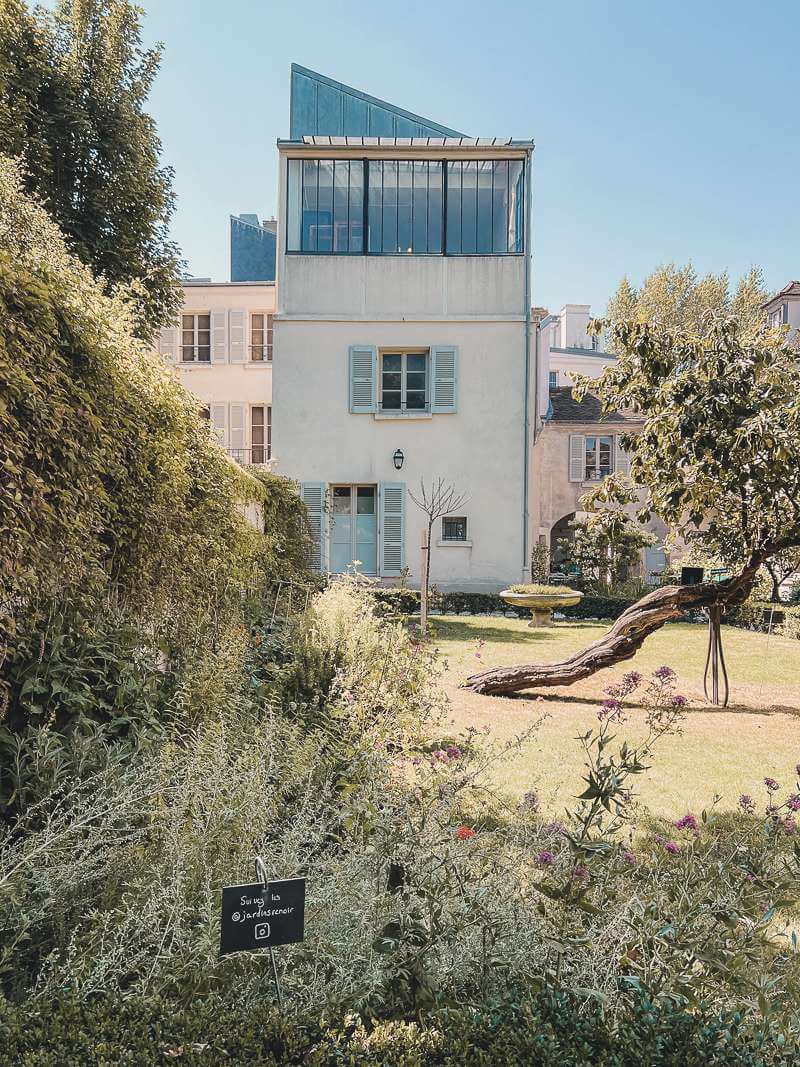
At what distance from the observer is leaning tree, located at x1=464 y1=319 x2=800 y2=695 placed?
661 cm

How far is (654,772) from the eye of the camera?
5672mm

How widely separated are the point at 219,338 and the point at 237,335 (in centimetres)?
53

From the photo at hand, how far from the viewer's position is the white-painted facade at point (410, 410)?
58.6ft

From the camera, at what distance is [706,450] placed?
669 cm

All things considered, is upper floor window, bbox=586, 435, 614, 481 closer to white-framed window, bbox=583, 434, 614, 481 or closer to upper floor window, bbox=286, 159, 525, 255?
white-framed window, bbox=583, 434, 614, 481

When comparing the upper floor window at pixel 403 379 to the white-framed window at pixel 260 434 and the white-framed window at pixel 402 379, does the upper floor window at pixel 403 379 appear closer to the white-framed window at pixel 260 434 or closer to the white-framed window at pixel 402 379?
the white-framed window at pixel 402 379

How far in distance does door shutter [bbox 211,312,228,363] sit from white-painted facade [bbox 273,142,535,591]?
350 centimetres

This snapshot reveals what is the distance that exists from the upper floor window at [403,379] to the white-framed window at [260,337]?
4.30 metres

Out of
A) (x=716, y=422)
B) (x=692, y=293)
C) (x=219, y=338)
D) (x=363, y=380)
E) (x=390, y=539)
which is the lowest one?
(x=390, y=539)

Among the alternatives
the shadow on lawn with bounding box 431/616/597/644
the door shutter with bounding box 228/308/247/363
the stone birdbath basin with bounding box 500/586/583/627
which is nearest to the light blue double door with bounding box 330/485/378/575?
the shadow on lawn with bounding box 431/616/597/644

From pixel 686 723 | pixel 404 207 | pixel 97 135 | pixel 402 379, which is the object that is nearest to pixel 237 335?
pixel 402 379

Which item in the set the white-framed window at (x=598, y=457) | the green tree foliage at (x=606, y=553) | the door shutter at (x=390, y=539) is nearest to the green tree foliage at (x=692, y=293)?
the white-framed window at (x=598, y=457)

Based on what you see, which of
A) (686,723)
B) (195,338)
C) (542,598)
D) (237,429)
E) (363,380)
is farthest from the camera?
(195,338)

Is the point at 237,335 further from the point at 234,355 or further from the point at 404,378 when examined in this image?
the point at 404,378
